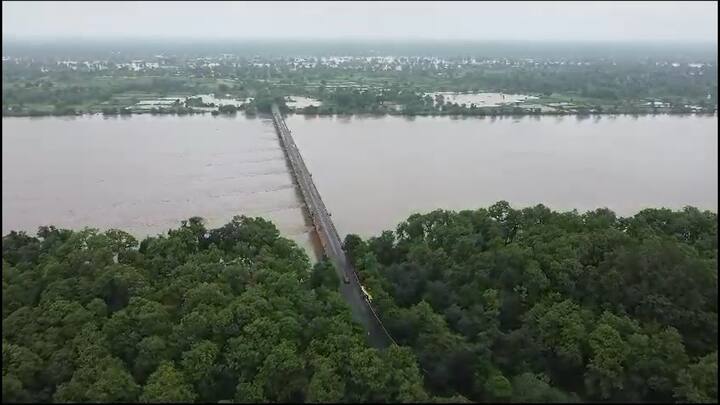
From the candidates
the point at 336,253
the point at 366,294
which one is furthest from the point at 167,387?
the point at 336,253

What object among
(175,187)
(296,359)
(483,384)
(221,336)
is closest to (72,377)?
(221,336)

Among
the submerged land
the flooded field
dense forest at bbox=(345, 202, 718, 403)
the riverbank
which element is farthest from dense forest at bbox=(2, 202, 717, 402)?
the flooded field

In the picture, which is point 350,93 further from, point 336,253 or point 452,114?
point 336,253

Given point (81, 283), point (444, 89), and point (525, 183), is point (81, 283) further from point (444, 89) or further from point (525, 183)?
point (444, 89)

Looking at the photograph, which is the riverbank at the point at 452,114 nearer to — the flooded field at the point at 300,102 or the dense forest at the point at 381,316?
the flooded field at the point at 300,102

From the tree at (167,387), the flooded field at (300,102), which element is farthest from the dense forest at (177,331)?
the flooded field at (300,102)

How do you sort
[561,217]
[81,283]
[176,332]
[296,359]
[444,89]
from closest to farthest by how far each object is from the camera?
[296,359]
[176,332]
[81,283]
[561,217]
[444,89]
